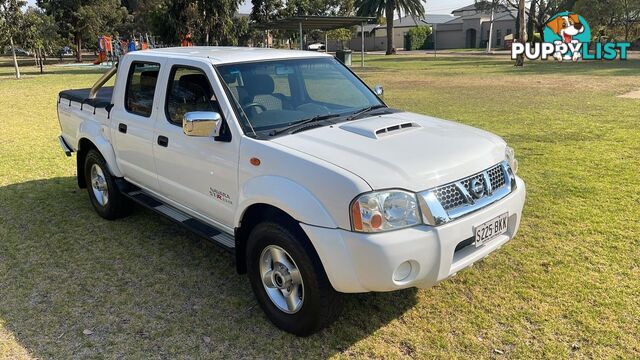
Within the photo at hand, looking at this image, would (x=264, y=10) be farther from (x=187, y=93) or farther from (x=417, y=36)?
(x=187, y=93)

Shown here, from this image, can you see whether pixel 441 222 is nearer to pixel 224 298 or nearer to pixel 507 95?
pixel 224 298

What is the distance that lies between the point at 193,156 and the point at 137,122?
1.02 meters

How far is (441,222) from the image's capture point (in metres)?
2.79

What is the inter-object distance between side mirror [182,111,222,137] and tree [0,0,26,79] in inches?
1023

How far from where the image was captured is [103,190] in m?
5.30

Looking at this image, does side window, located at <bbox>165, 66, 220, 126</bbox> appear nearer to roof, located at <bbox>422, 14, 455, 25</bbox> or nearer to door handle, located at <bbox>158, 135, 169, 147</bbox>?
door handle, located at <bbox>158, 135, 169, 147</bbox>

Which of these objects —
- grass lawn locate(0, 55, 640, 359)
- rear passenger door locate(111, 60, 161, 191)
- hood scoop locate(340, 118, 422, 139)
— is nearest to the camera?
grass lawn locate(0, 55, 640, 359)

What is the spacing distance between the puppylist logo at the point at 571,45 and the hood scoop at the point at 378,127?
3225cm

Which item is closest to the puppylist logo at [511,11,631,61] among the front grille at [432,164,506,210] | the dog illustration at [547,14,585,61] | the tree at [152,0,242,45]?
the dog illustration at [547,14,585,61]

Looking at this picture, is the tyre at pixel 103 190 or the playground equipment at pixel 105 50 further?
the playground equipment at pixel 105 50

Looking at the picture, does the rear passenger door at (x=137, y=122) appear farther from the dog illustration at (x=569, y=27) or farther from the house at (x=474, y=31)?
the house at (x=474, y=31)

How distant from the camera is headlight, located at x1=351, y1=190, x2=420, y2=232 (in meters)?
2.69

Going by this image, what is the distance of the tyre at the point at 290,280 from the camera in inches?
115

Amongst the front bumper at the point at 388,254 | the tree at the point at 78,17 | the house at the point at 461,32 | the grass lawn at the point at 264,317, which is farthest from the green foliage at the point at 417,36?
the front bumper at the point at 388,254
